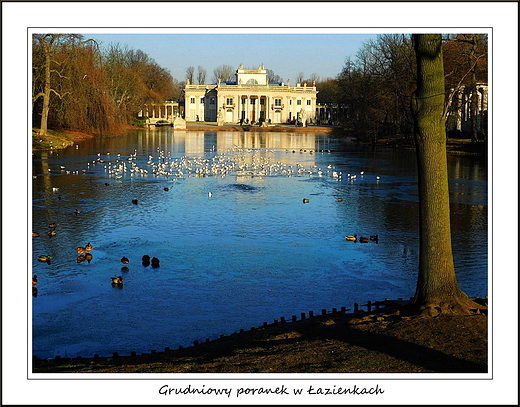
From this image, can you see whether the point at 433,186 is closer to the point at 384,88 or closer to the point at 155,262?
the point at 155,262

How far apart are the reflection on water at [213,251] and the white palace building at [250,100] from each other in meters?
110

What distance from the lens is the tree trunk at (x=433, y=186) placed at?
9633mm

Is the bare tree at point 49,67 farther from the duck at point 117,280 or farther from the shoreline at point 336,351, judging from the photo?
the shoreline at point 336,351

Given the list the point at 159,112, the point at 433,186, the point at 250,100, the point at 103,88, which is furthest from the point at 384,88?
the point at 250,100

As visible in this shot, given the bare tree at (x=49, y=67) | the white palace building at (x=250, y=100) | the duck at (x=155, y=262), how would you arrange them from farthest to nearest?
the white palace building at (x=250, y=100), the bare tree at (x=49, y=67), the duck at (x=155, y=262)

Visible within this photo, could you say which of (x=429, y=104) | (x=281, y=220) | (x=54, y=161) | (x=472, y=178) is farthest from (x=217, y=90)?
(x=429, y=104)

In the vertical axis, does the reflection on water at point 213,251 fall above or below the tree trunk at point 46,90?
below

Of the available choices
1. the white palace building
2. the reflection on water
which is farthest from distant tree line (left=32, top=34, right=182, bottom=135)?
the white palace building

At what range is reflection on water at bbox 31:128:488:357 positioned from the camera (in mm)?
11545

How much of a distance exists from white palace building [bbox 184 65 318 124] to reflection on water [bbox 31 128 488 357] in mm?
109981

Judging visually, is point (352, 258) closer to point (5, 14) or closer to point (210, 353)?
point (210, 353)

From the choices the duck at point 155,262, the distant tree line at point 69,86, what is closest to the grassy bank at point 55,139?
the distant tree line at point 69,86

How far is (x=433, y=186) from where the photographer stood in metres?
9.75

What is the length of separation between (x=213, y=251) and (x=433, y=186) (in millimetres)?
7882
